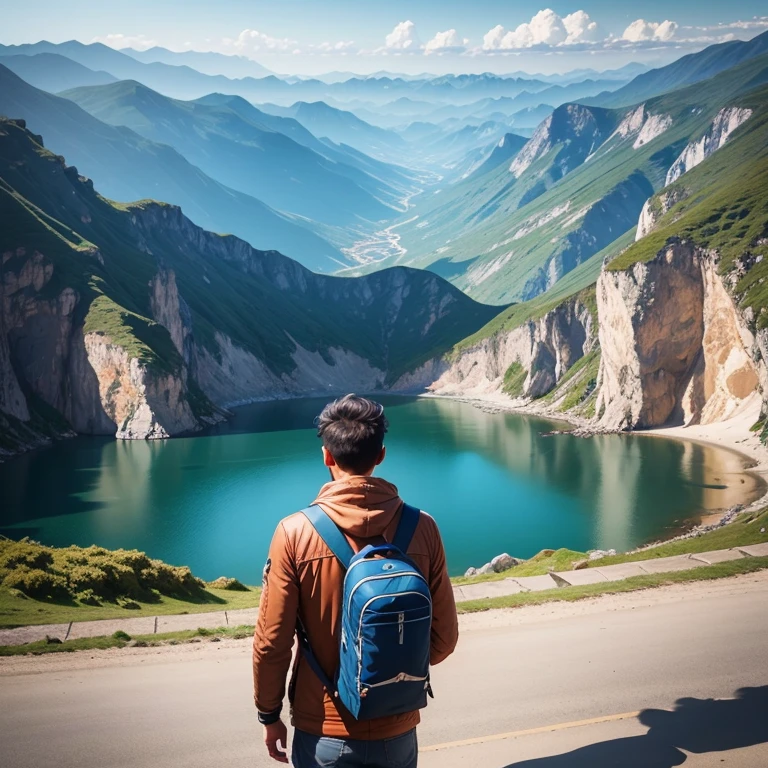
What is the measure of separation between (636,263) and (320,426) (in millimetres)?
117129

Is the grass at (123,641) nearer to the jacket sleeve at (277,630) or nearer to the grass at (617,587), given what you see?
the grass at (617,587)

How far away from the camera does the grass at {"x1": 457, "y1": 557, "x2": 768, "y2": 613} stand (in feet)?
61.8

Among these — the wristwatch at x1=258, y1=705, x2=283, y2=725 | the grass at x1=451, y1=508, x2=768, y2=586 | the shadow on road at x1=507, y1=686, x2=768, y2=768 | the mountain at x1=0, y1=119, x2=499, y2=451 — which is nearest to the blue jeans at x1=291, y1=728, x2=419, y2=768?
the wristwatch at x1=258, y1=705, x2=283, y2=725

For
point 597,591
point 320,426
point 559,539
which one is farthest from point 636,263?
point 320,426

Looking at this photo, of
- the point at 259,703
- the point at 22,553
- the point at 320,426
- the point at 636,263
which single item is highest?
the point at 636,263

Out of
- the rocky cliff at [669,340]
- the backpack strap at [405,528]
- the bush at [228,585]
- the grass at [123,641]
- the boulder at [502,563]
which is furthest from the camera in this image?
the rocky cliff at [669,340]

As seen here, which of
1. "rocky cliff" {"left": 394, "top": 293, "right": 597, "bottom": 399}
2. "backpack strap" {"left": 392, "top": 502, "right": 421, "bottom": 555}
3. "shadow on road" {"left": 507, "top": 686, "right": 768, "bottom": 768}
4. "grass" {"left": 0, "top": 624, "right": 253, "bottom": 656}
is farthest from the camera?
"rocky cliff" {"left": 394, "top": 293, "right": 597, "bottom": 399}

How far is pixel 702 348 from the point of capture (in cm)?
11206

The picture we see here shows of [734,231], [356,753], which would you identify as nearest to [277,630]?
[356,753]

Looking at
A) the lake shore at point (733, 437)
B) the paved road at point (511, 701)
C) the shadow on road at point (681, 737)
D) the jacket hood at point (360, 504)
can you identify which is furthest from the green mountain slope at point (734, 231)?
the jacket hood at point (360, 504)

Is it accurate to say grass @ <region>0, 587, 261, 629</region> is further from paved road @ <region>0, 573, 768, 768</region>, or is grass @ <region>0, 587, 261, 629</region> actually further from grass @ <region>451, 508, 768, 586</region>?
grass @ <region>451, 508, 768, 586</region>

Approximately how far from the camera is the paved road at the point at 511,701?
32.3ft

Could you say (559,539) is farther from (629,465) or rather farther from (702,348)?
(702,348)

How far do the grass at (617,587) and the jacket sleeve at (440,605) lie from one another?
12012 mm
